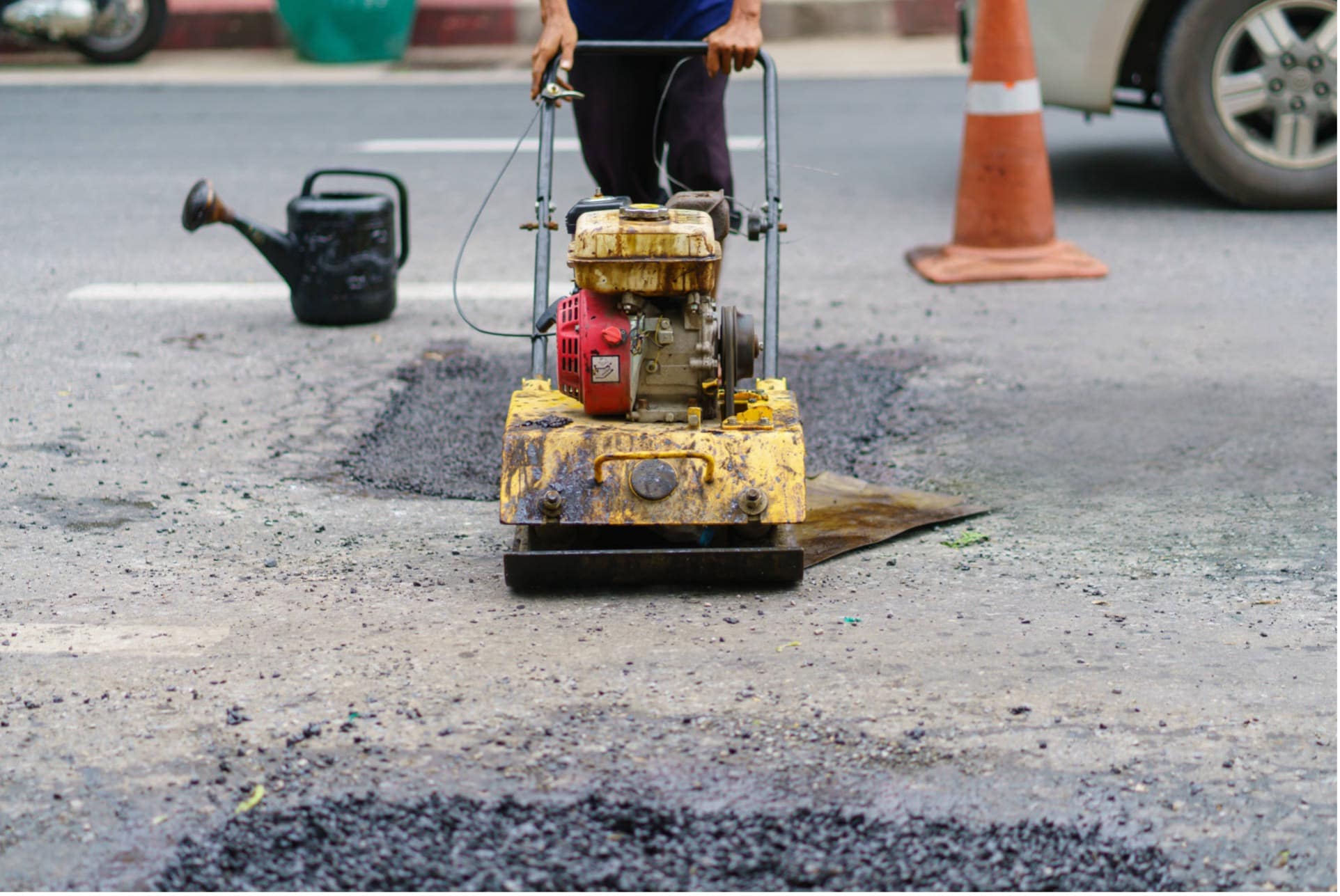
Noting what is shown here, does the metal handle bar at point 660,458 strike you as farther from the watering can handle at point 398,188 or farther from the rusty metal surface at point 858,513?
the watering can handle at point 398,188

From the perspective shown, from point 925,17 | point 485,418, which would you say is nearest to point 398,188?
point 485,418

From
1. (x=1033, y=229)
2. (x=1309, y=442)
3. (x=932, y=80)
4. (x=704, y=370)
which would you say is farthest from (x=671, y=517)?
(x=932, y=80)

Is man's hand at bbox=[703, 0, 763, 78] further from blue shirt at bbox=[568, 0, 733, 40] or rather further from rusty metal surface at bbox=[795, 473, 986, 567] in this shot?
rusty metal surface at bbox=[795, 473, 986, 567]

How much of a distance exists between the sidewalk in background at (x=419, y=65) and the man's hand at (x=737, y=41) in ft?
27.1

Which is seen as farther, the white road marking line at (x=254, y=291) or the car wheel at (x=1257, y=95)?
the car wheel at (x=1257, y=95)

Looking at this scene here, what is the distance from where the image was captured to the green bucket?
1278 cm

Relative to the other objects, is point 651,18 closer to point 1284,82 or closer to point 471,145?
point 1284,82

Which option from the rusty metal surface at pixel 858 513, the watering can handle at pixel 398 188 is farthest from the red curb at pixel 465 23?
the rusty metal surface at pixel 858 513

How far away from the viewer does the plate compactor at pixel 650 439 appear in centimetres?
317

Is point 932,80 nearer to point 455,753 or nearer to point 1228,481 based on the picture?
point 1228,481

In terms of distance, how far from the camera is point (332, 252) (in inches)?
216

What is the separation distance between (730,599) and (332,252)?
2809 millimetres

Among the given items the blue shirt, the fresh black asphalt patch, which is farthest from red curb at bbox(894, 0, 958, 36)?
the blue shirt

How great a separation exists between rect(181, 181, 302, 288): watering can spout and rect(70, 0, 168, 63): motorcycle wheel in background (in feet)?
28.0
